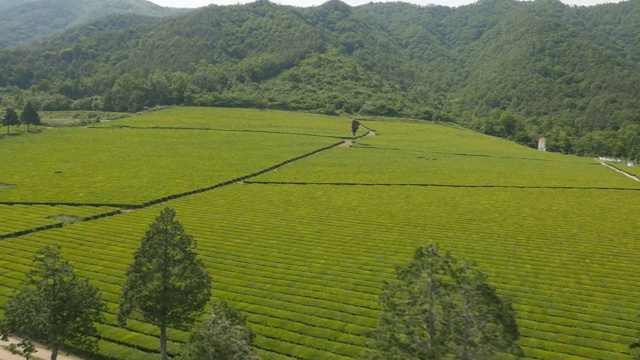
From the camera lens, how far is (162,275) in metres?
22.7

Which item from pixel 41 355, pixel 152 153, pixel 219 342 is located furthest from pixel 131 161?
pixel 219 342

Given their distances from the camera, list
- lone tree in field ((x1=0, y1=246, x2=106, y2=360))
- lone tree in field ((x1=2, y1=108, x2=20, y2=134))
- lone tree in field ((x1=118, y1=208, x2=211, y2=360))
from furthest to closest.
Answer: lone tree in field ((x1=2, y1=108, x2=20, y2=134)) < lone tree in field ((x1=118, y1=208, x2=211, y2=360)) < lone tree in field ((x1=0, y1=246, x2=106, y2=360))

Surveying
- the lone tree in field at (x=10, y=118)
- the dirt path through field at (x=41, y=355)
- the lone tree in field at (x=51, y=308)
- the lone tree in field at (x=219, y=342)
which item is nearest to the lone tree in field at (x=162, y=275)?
the lone tree in field at (x=51, y=308)

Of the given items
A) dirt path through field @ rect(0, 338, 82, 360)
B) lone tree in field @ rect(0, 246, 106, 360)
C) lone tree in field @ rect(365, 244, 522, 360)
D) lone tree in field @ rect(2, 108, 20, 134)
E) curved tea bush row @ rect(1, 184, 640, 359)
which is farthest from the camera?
lone tree in field @ rect(2, 108, 20, 134)

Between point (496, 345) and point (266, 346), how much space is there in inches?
550

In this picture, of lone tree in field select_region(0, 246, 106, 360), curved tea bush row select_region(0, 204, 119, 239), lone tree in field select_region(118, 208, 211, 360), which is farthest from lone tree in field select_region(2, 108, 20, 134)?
lone tree in field select_region(118, 208, 211, 360)

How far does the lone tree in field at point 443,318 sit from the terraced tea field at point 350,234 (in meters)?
8.53

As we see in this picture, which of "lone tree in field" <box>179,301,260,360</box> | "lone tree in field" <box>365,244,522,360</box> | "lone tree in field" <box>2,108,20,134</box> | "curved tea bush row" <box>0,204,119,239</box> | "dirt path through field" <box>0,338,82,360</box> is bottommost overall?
"curved tea bush row" <box>0,204,119,239</box>

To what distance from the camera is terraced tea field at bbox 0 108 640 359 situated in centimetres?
2773

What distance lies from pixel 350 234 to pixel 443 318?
105ft

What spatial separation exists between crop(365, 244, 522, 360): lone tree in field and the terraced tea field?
8.53 meters

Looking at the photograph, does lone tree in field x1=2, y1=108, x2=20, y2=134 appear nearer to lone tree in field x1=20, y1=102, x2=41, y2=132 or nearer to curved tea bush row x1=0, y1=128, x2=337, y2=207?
lone tree in field x1=20, y1=102, x2=41, y2=132

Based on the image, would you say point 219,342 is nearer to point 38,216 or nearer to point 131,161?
point 38,216

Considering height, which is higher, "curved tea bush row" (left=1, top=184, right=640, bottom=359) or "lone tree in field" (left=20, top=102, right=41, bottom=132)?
"lone tree in field" (left=20, top=102, right=41, bottom=132)
